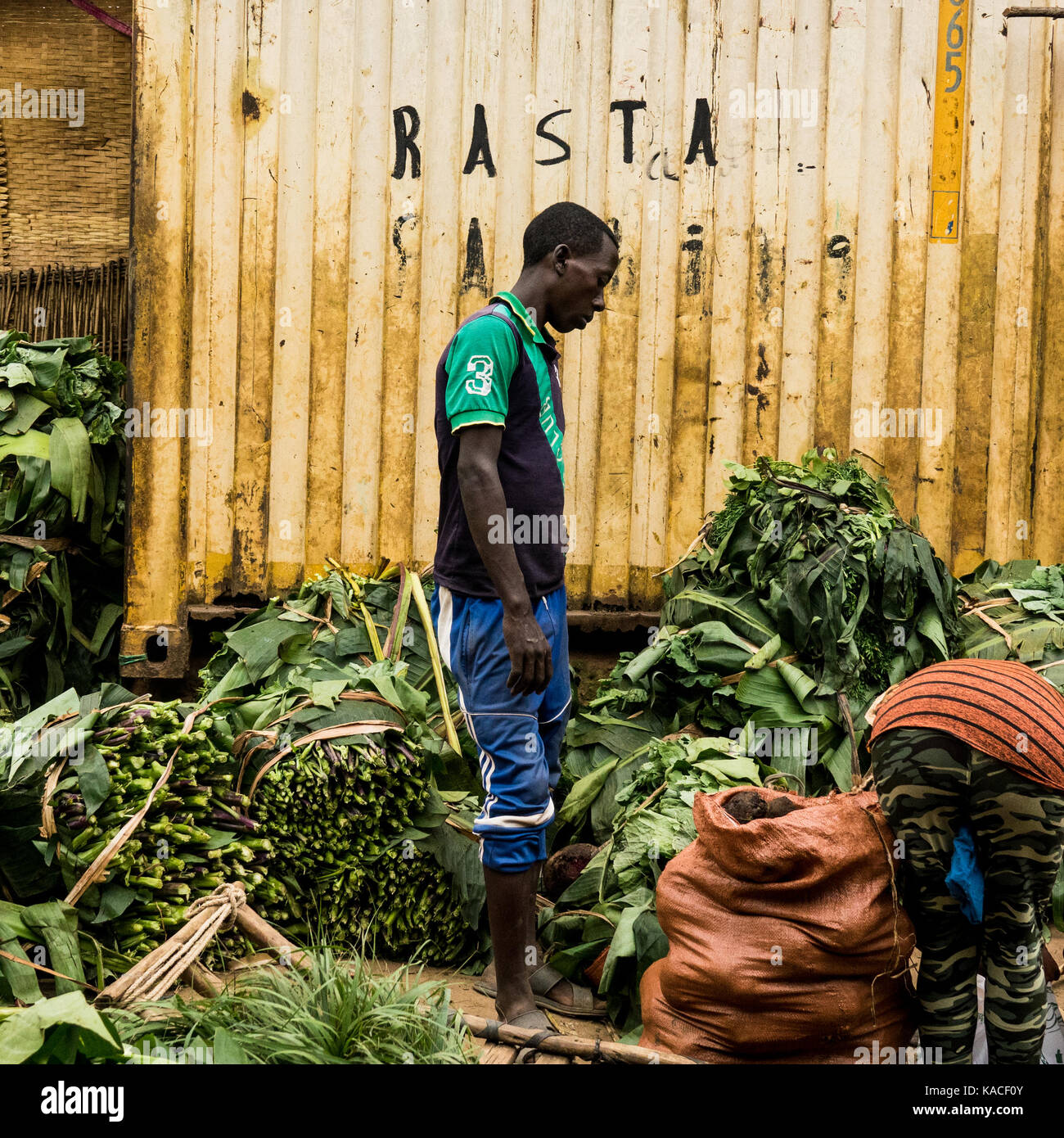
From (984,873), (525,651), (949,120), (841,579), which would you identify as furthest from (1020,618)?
(525,651)

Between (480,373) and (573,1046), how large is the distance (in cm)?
179

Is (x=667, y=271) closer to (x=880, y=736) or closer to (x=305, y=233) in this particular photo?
(x=305, y=233)

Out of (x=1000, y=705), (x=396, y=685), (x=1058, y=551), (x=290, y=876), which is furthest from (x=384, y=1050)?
(x=1058, y=551)

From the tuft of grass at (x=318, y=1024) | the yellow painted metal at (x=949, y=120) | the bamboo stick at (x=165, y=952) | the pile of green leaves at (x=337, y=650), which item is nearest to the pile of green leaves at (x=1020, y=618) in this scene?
the yellow painted metal at (x=949, y=120)

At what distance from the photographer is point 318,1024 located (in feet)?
8.34

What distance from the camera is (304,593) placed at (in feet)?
16.1

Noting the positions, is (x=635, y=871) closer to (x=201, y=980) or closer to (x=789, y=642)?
(x=789, y=642)

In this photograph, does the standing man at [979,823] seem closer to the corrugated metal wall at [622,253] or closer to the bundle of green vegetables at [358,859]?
the bundle of green vegetables at [358,859]

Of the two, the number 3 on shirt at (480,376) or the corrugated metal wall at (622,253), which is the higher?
the corrugated metal wall at (622,253)

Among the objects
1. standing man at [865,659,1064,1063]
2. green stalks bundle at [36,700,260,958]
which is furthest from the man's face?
green stalks bundle at [36,700,260,958]

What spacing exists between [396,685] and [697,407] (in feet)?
6.42

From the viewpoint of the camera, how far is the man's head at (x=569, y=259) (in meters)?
3.26

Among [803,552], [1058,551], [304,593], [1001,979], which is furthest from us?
[1058,551]

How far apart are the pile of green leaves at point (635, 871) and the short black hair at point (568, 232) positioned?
162 centimetres
